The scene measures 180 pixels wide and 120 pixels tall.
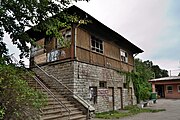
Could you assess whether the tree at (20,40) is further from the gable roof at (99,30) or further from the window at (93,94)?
the window at (93,94)

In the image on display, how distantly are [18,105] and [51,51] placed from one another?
8029mm

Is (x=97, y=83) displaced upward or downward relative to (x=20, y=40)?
downward

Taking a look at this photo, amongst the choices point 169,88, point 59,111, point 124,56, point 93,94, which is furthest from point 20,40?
point 169,88

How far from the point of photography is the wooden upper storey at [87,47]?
12617 mm

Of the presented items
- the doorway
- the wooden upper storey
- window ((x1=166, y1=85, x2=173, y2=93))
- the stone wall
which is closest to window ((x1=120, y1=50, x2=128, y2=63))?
the wooden upper storey

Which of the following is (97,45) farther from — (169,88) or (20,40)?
(169,88)

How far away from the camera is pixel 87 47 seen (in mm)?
13516

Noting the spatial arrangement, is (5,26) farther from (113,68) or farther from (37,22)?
(113,68)

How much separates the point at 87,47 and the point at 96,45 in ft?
4.74

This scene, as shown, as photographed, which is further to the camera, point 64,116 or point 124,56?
point 124,56

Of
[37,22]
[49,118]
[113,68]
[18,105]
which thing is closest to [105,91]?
[113,68]

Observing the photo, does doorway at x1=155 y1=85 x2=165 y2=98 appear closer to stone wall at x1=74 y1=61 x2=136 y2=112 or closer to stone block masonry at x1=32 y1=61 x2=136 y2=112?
stone wall at x1=74 y1=61 x2=136 y2=112

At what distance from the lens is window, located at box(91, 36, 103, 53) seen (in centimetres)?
1436

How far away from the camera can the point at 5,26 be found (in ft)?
27.3
